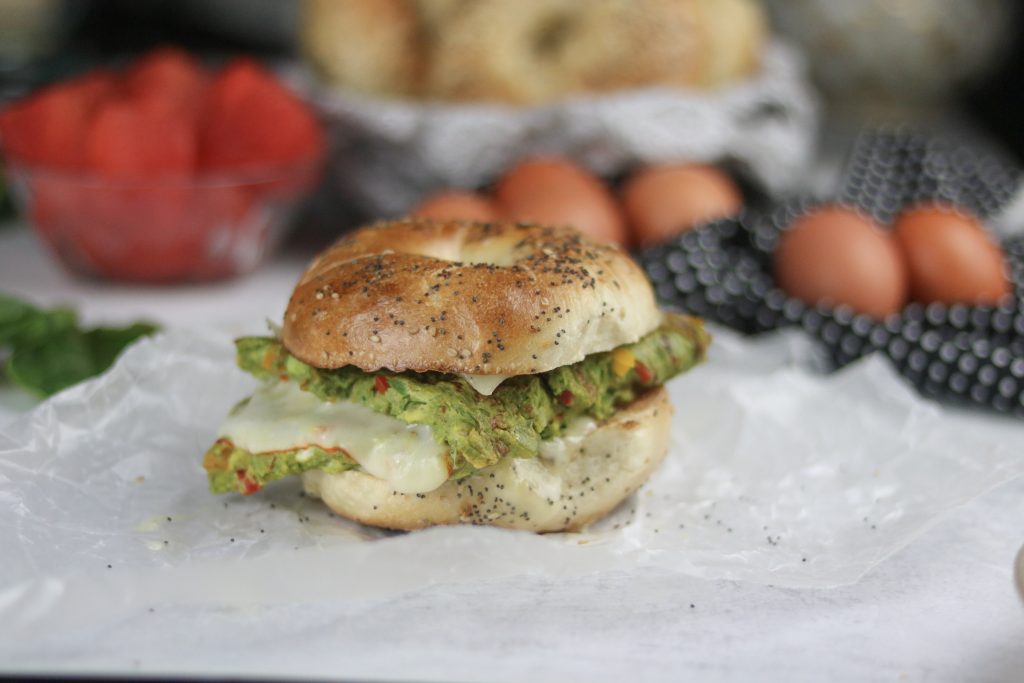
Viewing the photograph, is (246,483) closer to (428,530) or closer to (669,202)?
(428,530)

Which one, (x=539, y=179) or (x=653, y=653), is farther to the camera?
(x=539, y=179)

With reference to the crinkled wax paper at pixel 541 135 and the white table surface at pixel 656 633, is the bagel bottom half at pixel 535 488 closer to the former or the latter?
the white table surface at pixel 656 633

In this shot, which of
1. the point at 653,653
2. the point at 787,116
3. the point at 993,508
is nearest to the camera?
the point at 653,653

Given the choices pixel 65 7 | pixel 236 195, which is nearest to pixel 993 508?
pixel 236 195

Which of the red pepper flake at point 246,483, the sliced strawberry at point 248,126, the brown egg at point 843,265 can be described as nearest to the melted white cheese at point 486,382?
the red pepper flake at point 246,483

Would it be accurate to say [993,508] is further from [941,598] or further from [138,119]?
[138,119]

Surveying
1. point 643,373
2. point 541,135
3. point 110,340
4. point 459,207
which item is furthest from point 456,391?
point 541,135
